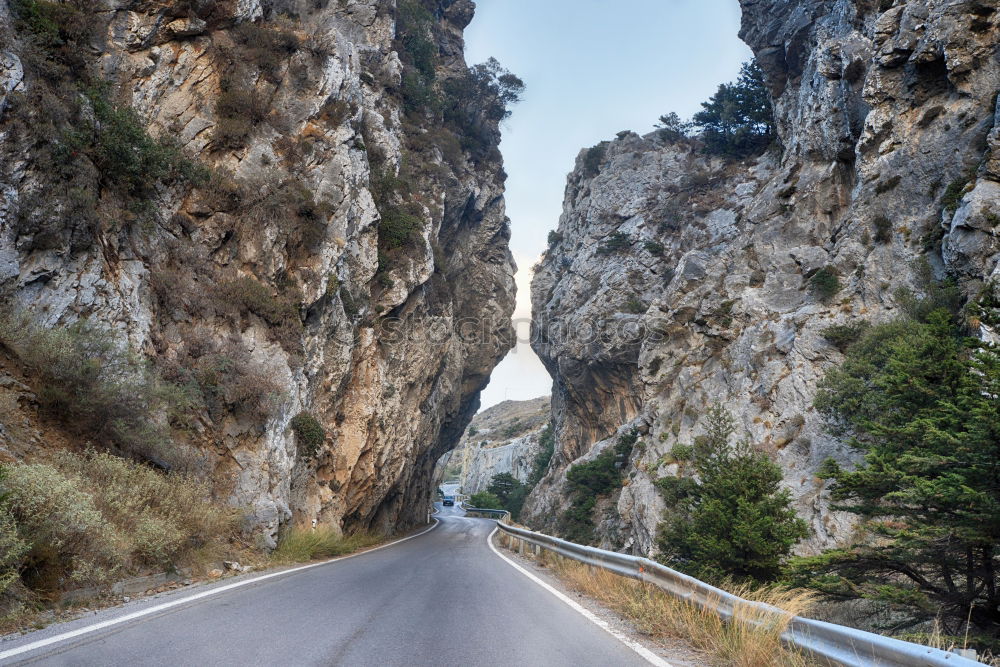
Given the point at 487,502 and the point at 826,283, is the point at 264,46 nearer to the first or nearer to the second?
the point at 826,283

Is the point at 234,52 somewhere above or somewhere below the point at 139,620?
above

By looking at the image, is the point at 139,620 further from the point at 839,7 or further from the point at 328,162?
the point at 839,7

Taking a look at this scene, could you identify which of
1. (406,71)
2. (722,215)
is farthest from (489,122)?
(722,215)

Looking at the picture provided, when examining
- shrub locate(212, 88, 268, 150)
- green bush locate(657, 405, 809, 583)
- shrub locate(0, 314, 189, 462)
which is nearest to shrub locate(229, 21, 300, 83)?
shrub locate(212, 88, 268, 150)

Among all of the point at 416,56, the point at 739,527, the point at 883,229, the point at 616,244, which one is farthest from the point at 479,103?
the point at 739,527

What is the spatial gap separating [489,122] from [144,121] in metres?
30.2

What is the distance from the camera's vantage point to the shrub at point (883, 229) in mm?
19109

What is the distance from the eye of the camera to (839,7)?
29.0 meters

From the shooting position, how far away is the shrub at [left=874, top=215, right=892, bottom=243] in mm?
19109

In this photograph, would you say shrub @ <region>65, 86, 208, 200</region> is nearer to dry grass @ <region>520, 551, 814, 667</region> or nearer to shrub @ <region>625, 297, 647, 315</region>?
dry grass @ <region>520, 551, 814, 667</region>

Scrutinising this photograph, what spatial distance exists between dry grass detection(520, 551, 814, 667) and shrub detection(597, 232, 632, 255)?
39974 mm

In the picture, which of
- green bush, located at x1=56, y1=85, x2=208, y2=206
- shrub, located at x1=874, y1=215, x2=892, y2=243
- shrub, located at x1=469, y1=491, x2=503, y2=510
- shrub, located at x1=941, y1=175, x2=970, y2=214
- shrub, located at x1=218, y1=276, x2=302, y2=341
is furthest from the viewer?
shrub, located at x1=469, y1=491, x2=503, y2=510

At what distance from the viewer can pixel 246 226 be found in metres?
16.8

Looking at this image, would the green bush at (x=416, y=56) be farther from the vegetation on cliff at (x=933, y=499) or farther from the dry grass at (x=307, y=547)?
the vegetation on cliff at (x=933, y=499)
